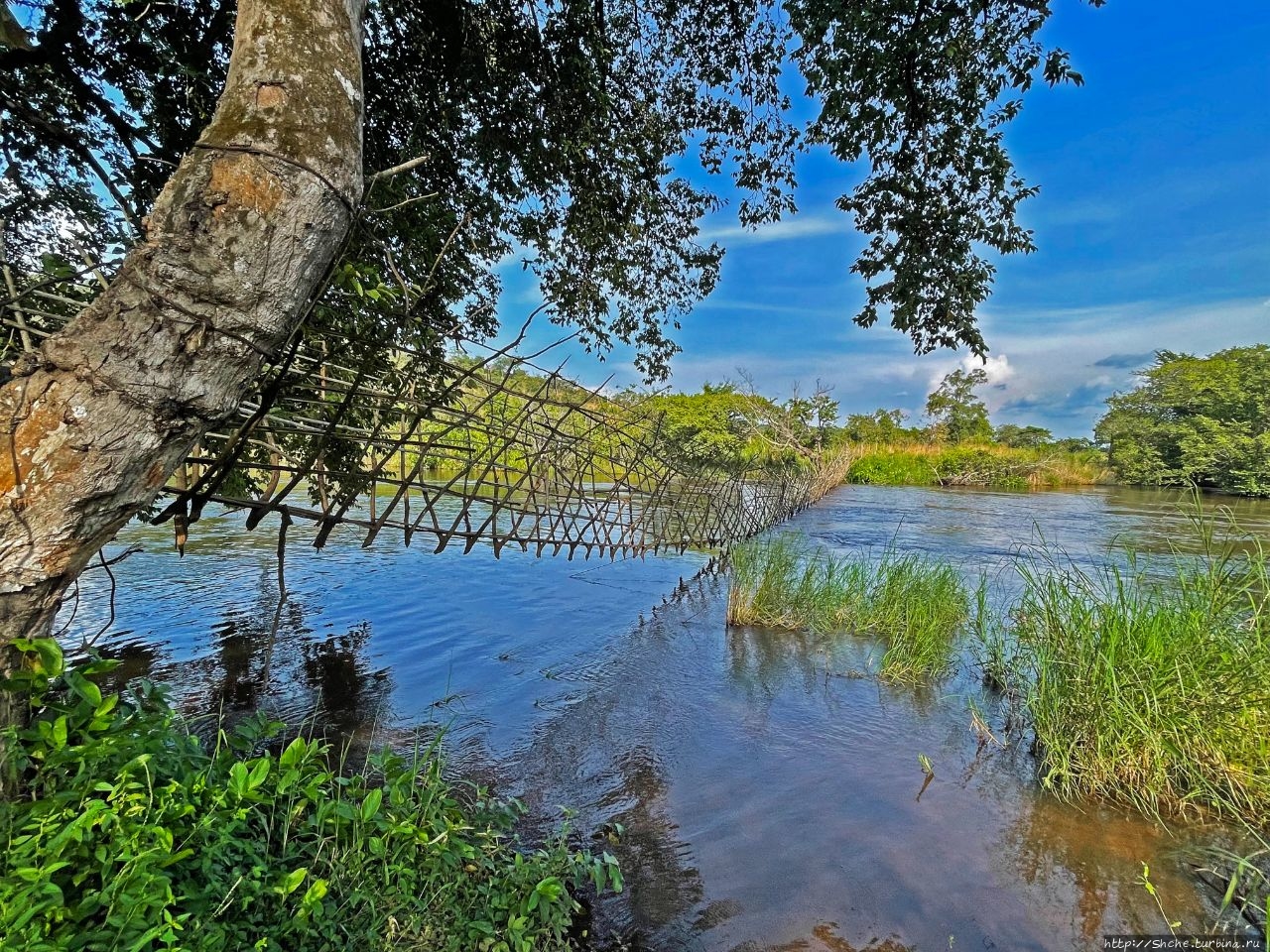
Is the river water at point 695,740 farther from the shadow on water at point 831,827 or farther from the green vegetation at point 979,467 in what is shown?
the green vegetation at point 979,467

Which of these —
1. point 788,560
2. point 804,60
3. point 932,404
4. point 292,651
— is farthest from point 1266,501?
point 292,651

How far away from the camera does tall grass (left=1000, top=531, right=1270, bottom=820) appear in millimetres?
2703

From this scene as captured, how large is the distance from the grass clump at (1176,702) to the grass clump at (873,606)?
172cm

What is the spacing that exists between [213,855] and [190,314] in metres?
1.25

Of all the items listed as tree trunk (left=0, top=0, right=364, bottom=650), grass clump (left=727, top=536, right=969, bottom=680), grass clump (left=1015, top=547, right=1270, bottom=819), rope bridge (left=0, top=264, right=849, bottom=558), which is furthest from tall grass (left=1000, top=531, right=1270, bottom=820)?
tree trunk (left=0, top=0, right=364, bottom=650)

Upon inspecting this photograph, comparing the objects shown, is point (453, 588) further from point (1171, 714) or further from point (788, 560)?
point (1171, 714)

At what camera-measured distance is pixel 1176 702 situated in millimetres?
2793

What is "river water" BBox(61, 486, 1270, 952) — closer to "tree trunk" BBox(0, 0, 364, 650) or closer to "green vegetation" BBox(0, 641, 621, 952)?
"green vegetation" BBox(0, 641, 621, 952)

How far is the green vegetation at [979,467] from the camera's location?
26594mm

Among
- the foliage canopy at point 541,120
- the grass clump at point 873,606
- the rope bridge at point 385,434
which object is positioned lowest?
the grass clump at point 873,606

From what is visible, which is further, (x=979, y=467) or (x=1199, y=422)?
(x=979, y=467)

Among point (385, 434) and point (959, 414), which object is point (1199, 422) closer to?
point (959, 414)

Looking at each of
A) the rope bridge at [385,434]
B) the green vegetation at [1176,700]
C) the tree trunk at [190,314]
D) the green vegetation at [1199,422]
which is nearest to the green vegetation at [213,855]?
the tree trunk at [190,314]

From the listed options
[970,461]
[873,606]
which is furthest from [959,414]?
[873,606]
